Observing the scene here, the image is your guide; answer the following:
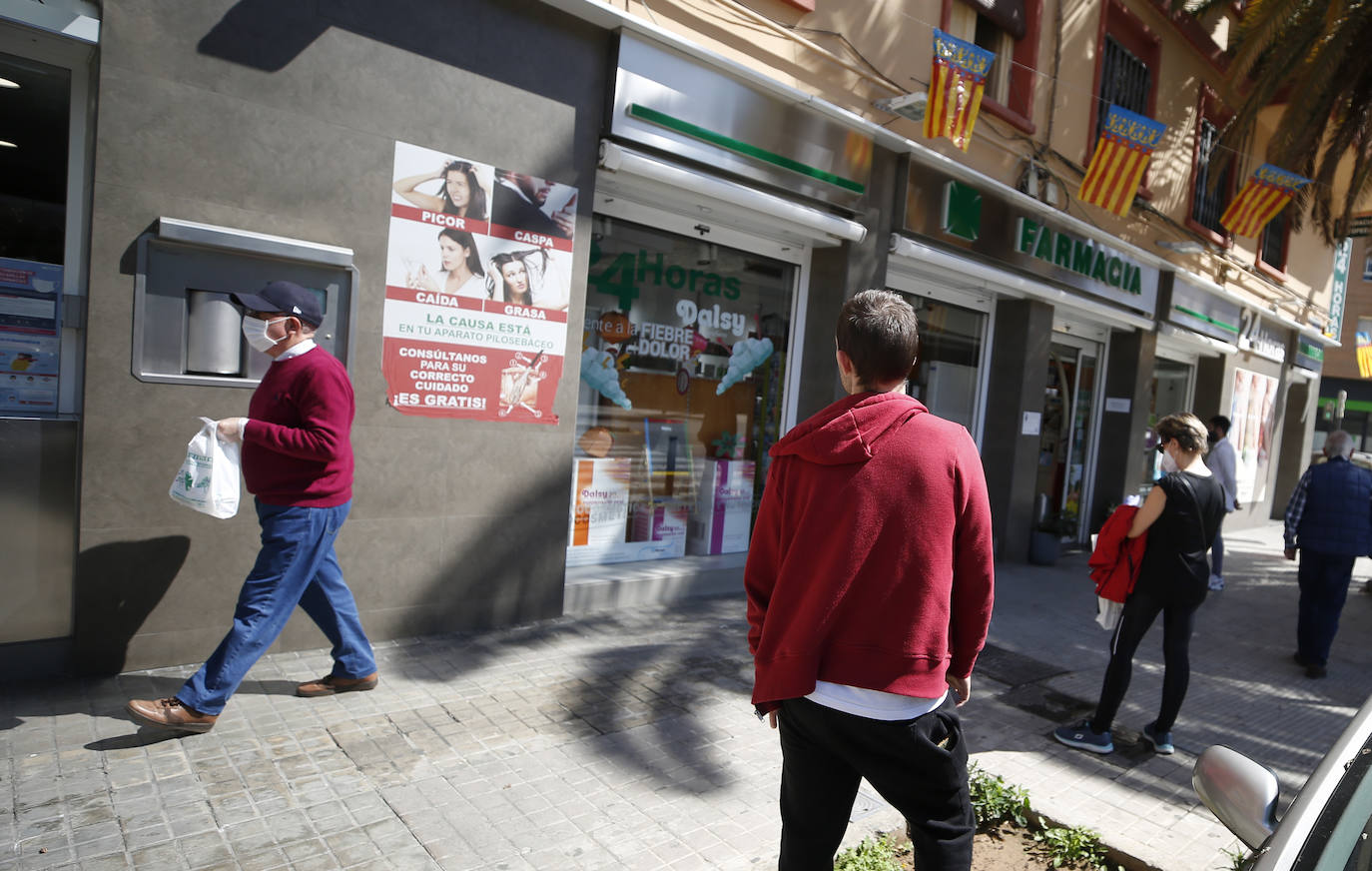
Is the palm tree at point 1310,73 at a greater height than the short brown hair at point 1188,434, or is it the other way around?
the palm tree at point 1310,73

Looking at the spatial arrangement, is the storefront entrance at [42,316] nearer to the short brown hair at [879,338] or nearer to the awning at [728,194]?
the awning at [728,194]

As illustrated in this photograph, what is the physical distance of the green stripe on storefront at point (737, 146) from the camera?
18.3 feet

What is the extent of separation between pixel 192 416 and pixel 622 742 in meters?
Result: 2.65

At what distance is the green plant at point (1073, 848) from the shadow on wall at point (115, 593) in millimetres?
4156

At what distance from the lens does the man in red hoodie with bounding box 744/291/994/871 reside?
1.94m

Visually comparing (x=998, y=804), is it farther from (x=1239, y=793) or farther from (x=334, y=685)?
(x=334, y=685)

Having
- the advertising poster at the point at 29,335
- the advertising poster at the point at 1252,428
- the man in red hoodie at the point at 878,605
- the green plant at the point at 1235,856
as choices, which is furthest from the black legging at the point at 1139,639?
the advertising poster at the point at 1252,428

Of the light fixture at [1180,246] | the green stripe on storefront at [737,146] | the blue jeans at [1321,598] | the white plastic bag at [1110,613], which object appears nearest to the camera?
the white plastic bag at [1110,613]

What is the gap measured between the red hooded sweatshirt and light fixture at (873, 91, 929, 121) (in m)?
5.65

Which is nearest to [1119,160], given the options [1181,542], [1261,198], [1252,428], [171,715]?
[1261,198]

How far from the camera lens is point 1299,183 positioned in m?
10.1

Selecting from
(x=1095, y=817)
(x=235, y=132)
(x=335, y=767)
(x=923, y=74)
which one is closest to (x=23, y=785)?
(x=335, y=767)

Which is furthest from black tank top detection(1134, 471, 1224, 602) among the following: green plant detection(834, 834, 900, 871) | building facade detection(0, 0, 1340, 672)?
building facade detection(0, 0, 1340, 672)

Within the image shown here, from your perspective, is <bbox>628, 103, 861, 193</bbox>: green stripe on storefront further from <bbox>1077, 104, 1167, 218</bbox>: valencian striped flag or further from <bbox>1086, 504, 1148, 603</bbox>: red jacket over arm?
<bbox>1086, 504, 1148, 603</bbox>: red jacket over arm
